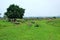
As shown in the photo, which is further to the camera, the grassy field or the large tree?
the large tree

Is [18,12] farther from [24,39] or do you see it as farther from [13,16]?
[24,39]

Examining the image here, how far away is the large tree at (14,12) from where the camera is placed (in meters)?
75.5

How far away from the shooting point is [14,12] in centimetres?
7550

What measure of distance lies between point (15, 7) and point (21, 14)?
156 inches

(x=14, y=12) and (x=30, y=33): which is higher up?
(x=14, y=12)

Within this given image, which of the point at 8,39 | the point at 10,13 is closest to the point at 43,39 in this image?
the point at 8,39

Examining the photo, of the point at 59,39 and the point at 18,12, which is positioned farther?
the point at 18,12

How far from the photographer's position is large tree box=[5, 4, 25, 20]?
7546cm

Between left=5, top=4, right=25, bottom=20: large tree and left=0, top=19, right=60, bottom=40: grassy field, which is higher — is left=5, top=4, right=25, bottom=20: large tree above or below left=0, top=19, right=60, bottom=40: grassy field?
above

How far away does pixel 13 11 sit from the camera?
76688 mm

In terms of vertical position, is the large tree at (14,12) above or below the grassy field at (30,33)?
above

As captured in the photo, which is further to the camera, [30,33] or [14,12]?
[14,12]

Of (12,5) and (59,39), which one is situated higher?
(12,5)

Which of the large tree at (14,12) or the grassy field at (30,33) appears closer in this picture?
the grassy field at (30,33)
